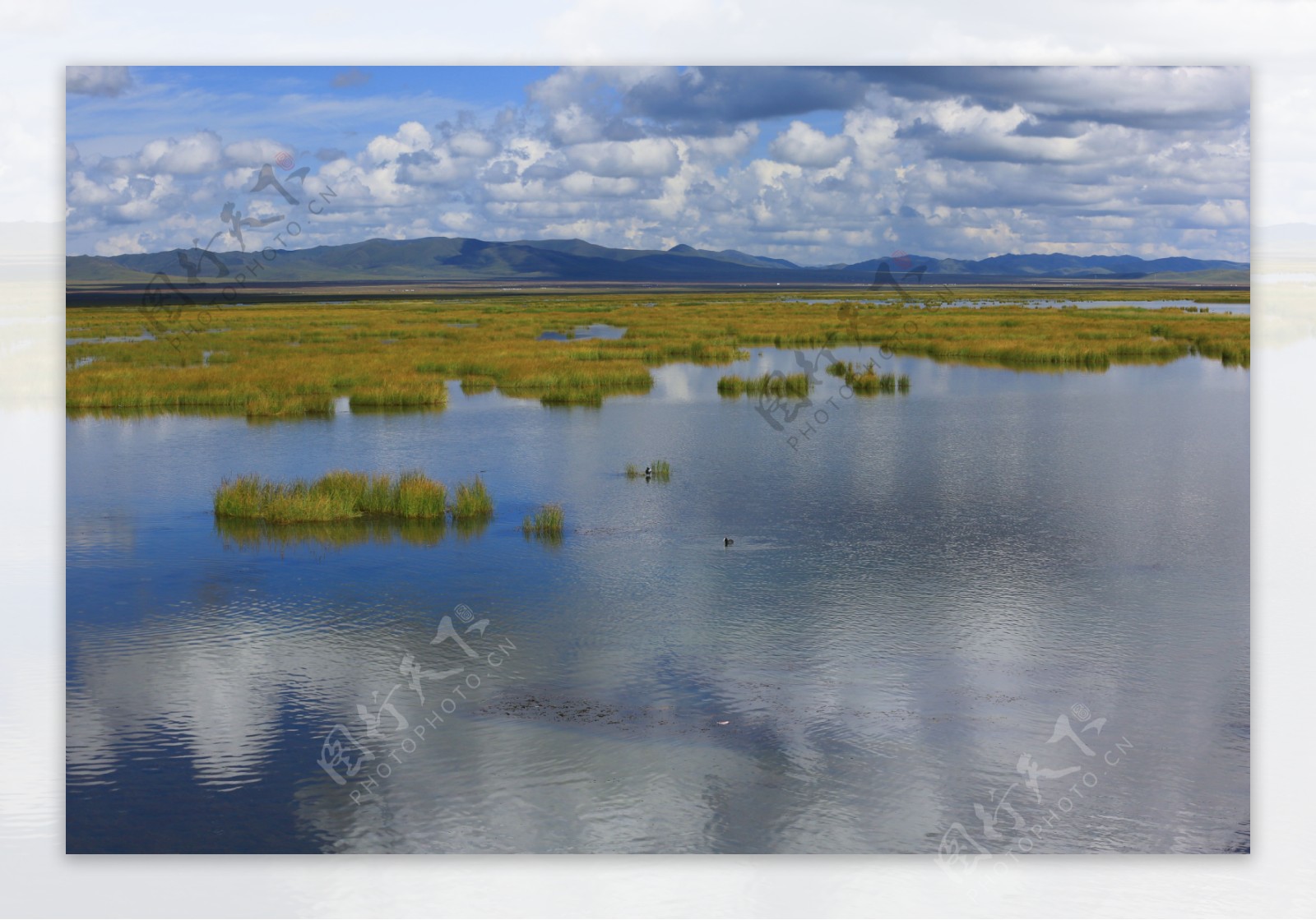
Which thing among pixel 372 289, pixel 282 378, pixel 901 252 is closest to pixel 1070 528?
pixel 901 252

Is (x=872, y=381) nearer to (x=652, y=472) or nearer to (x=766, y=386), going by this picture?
(x=766, y=386)

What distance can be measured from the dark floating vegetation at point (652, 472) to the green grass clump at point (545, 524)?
4.10 metres

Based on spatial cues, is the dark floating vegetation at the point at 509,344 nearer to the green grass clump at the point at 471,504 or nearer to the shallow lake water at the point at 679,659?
the shallow lake water at the point at 679,659

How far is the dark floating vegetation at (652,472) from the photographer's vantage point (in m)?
26.9

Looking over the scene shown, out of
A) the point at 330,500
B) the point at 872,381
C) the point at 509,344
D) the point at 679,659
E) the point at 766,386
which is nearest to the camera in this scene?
the point at 679,659

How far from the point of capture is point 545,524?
22391 millimetres

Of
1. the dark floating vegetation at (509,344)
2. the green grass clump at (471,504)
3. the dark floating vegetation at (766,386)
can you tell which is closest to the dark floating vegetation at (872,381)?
the dark floating vegetation at (509,344)

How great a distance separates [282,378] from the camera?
39125mm

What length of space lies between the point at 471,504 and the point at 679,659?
8786 mm

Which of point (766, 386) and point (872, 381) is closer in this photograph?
point (766, 386)

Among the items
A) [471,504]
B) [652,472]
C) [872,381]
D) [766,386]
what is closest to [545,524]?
[471,504]

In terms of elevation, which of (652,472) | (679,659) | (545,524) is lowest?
(679,659)

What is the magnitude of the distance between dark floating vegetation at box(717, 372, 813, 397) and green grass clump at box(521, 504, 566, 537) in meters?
17.6

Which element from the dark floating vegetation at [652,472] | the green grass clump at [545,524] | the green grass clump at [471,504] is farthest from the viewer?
the dark floating vegetation at [652,472]
